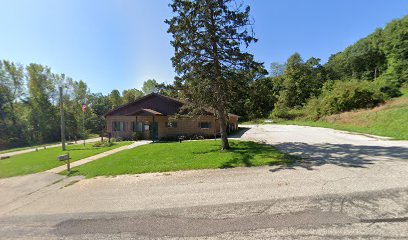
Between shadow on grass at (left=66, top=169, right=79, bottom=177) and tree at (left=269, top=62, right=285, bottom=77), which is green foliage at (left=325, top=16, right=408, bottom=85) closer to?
tree at (left=269, top=62, right=285, bottom=77)

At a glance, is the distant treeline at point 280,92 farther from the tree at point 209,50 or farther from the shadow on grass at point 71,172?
the shadow on grass at point 71,172

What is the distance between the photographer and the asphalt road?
414 cm

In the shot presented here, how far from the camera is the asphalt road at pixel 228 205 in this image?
414 cm

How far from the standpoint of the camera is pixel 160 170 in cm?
978

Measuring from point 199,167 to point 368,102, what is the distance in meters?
36.8

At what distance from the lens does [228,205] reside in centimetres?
541

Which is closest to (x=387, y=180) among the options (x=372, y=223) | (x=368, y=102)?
(x=372, y=223)

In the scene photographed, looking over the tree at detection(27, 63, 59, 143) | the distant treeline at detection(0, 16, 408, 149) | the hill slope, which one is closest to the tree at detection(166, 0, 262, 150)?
the distant treeline at detection(0, 16, 408, 149)

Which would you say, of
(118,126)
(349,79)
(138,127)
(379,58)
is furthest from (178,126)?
(379,58)

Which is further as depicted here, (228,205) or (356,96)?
(356,96)

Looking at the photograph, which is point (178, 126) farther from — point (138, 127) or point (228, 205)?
point (228, 205)

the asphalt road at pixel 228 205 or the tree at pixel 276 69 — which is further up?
the tree at pixel 276 69

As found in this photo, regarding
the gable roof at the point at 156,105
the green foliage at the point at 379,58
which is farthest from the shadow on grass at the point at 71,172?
the green foliage at the point at 379,58

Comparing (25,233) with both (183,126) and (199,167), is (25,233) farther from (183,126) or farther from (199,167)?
(183,126)
